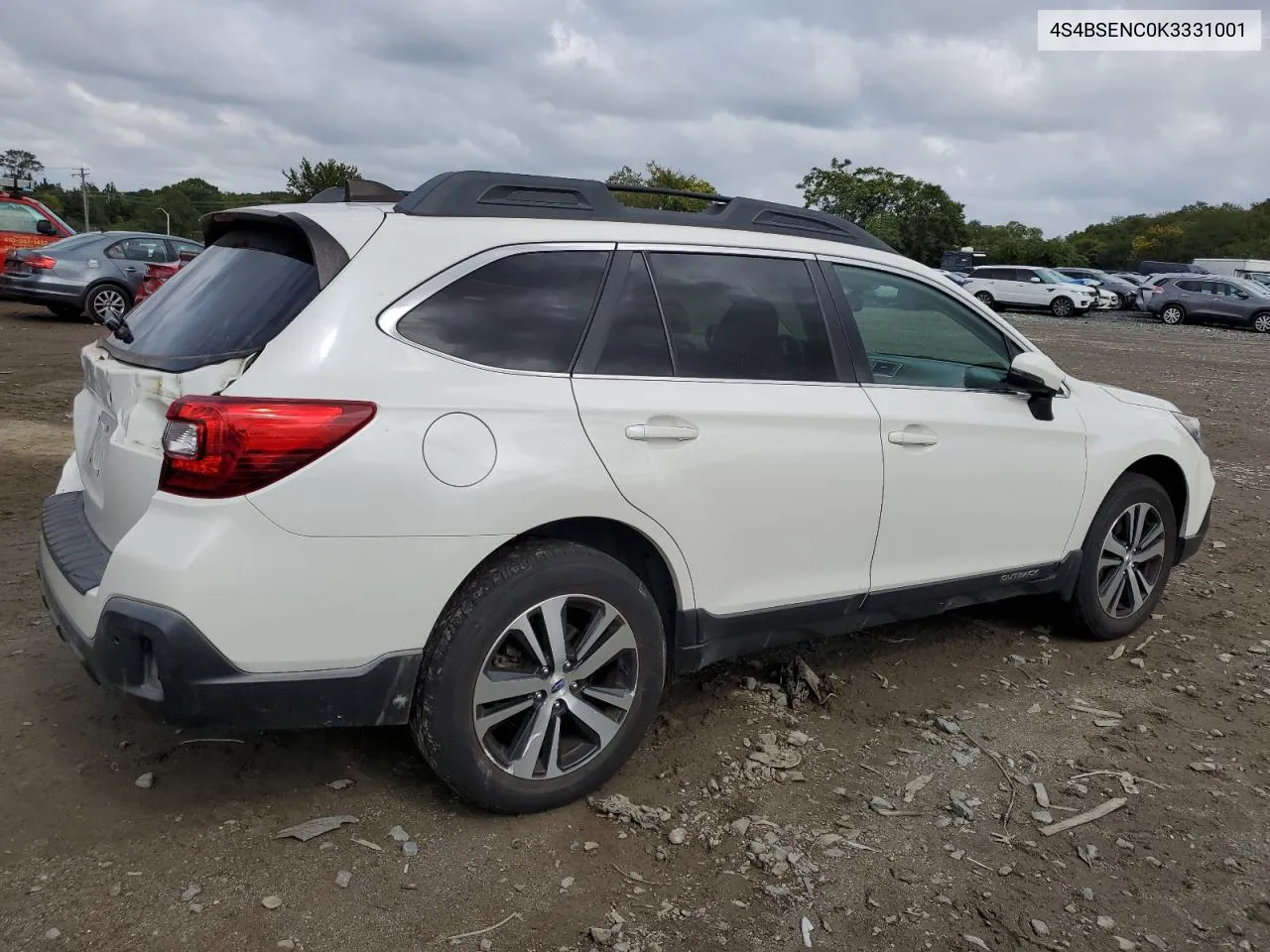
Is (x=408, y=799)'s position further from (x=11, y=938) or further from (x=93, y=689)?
(x=93, y=689)

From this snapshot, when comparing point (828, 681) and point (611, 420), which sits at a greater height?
point (611, 420)

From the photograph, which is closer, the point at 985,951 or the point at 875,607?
the point at 985,951

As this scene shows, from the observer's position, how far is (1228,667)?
4609 mm

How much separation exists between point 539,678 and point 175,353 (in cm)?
138

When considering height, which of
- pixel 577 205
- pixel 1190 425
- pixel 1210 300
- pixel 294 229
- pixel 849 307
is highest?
pixel 577 205

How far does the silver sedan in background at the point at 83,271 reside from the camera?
50.2ft

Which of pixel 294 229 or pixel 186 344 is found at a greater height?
pixel 294 229

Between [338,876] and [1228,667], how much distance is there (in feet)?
12.4

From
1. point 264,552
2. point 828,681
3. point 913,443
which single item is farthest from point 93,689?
point 913,443

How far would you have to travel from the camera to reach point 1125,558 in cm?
477

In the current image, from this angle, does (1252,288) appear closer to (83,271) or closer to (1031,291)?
(1031,291)

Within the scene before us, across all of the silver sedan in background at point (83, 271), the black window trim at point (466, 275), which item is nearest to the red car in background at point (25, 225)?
the silver sedan in background at point (83, 271)

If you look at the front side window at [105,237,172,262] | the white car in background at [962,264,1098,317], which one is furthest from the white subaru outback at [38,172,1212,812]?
the white car in background at [962,264,1098,317]

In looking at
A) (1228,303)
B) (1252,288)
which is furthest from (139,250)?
(1252,288)
